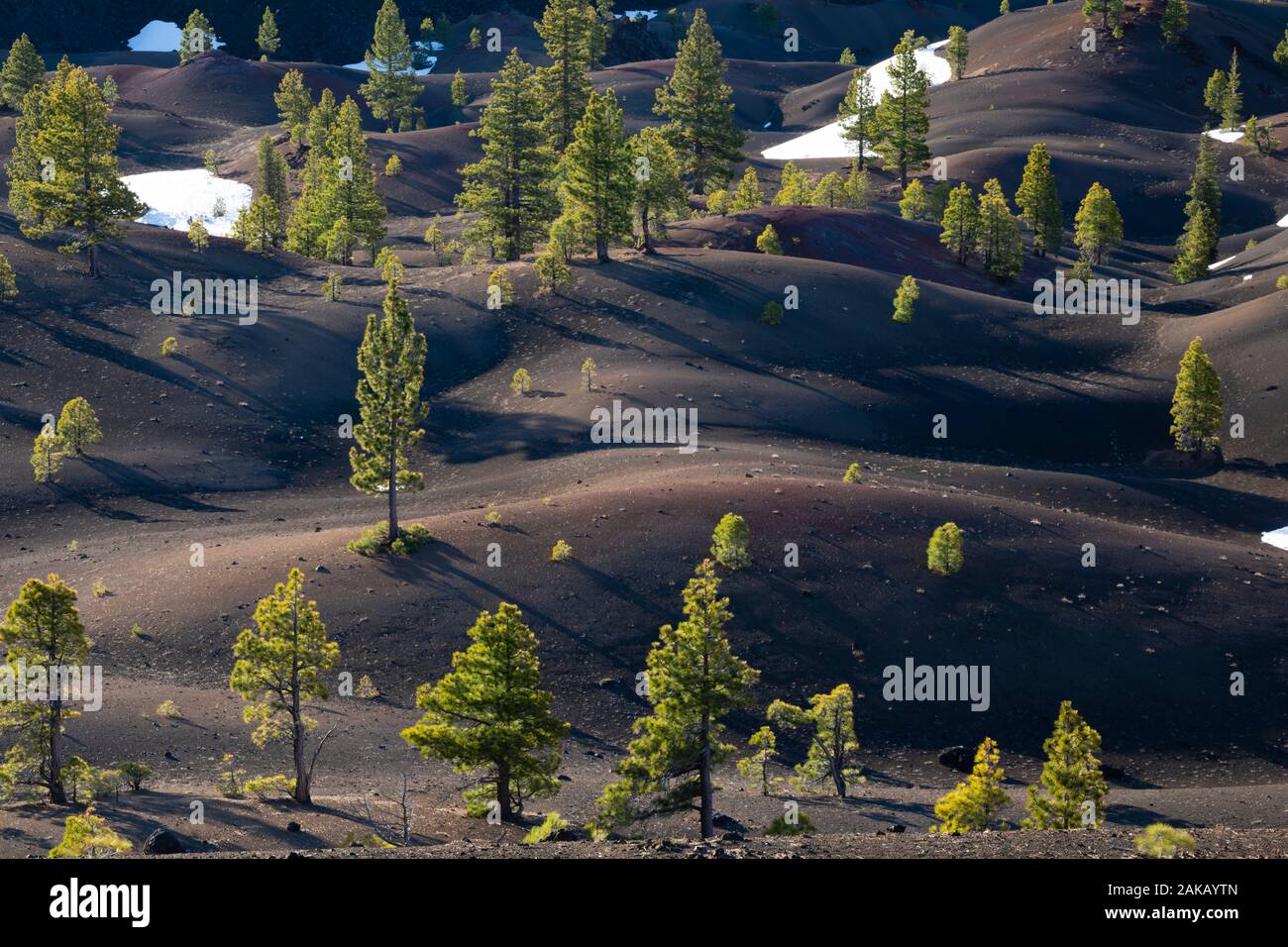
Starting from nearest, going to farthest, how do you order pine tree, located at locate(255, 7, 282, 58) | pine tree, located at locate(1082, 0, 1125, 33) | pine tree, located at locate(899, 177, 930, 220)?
pine tree, located at locate(899, 177, 930, 220)
pine tree, located at locate(1082, 0, 1125, 33)
pine tree, located at locate(255, 7, 282, 58)

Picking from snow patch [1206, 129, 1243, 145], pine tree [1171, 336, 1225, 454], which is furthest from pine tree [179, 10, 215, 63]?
pine tree [1171, 336, 1225, 454]

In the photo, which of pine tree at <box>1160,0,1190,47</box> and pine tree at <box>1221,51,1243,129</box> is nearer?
pine tree at <box>1221,51,1243,129</box>

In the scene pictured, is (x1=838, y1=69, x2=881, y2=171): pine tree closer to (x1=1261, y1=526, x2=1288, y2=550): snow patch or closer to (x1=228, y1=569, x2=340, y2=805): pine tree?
(x1=1261, y1=526, x2=1288, y2=550): snow patch

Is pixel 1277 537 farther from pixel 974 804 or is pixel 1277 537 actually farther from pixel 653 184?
pixel 653 184

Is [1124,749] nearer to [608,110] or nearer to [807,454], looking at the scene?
[807,454]

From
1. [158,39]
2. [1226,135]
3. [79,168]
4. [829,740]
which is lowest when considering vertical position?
[829,740]

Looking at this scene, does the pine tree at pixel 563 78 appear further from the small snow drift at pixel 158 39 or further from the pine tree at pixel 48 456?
the small snow drift at pixel 158 39

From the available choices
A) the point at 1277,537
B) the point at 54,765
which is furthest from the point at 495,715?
the point at 1277,537
